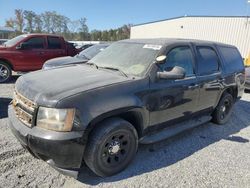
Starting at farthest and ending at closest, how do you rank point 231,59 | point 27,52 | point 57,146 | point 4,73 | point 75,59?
point 27,52 < point 4,73 < point 75,59 < point 231,59 < point 57,146

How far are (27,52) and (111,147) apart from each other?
24.6ft

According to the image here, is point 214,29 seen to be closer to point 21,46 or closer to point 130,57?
point 21,46

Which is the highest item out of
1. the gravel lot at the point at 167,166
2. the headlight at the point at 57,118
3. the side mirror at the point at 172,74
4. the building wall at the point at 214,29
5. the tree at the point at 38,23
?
the tree at the point at 38,23

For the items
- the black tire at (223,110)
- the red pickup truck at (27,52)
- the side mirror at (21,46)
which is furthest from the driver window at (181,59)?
the side mirror at (21,46)

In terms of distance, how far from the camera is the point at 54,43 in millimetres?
10227

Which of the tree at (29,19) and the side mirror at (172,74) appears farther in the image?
the tree at (29,19)

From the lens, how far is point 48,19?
2544 inches

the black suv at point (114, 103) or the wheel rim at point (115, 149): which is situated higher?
the black suv at point (114, 103)

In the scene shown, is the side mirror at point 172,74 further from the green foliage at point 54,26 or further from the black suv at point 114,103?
the green foliage at point 54,26

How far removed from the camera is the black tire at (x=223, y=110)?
5377 mm

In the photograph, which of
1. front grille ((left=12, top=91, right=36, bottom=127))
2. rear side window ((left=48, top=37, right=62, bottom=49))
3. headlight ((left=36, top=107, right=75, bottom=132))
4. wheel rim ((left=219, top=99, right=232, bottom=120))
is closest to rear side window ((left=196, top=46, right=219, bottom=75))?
wheel rim ((left=219, top=99, right=232, bottom=120))

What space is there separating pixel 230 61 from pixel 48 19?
217 ft

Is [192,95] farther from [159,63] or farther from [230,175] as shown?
[230,175]

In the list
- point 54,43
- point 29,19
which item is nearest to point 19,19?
point 29,19
